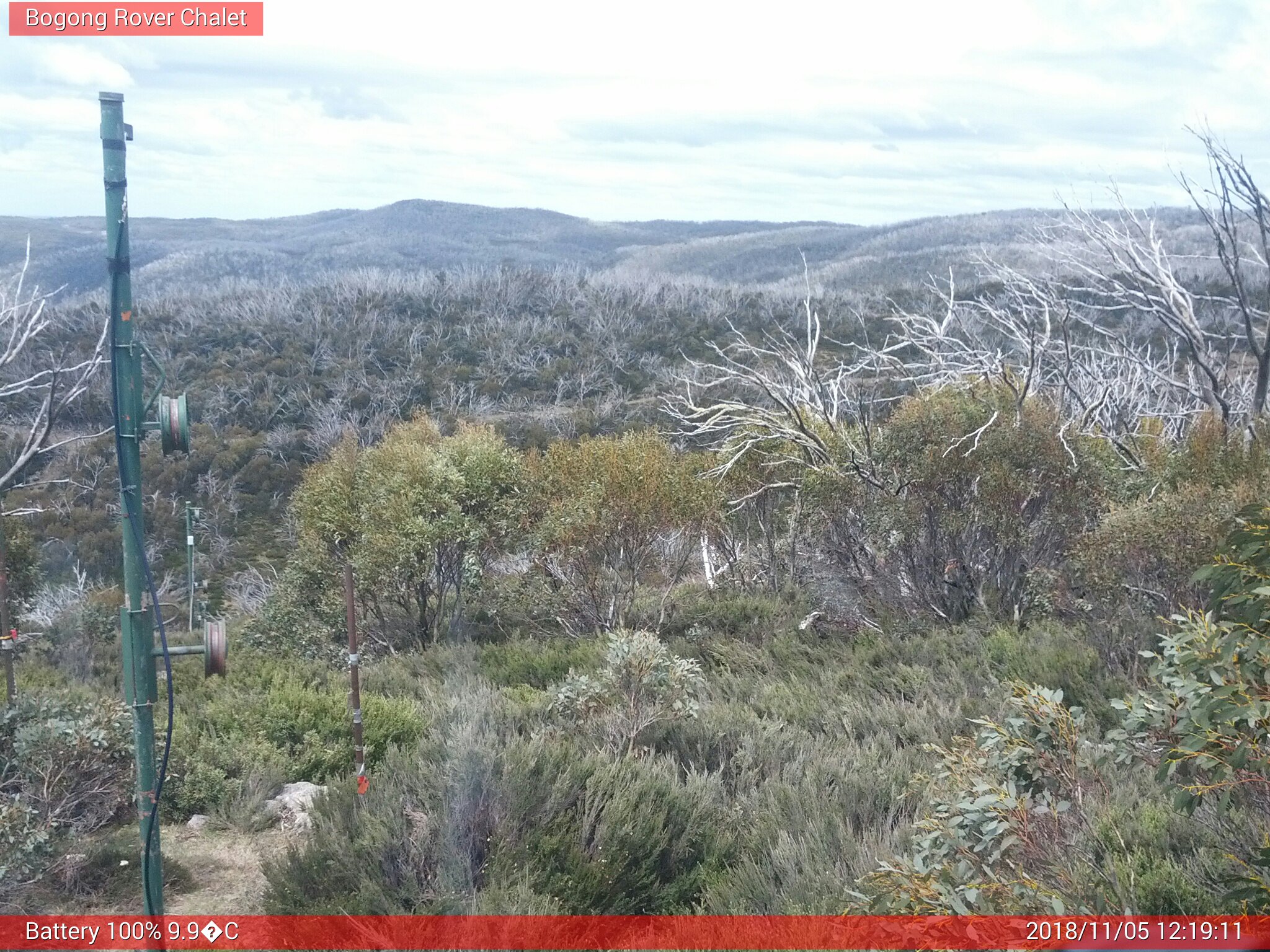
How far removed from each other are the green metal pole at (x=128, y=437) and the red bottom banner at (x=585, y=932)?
2.00 feet

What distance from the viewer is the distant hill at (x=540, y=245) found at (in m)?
31.5

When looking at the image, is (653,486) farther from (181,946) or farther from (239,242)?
(239,242)

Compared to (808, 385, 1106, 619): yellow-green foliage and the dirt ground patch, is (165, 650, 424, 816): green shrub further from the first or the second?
(808, 385, 1106, 619): yellow-green foliage

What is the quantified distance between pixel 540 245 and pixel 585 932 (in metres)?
86.2

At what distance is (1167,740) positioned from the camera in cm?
366

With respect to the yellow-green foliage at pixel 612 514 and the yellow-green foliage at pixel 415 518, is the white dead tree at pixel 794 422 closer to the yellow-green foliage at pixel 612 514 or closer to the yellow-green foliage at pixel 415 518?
the yellow-green foliage at pixel 612 514

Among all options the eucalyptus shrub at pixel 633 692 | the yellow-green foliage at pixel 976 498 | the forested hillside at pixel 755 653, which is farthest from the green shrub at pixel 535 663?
the yellow-green foliage at pixel 976 498

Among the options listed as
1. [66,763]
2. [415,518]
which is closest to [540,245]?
[415,518]

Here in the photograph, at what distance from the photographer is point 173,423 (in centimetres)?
346

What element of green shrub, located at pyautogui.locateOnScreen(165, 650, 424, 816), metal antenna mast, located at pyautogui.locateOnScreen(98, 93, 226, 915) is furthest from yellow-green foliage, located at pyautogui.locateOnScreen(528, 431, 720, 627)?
metal antenna mast, located at pyautogui.locateOnScreen(98, 93, 226, 915)

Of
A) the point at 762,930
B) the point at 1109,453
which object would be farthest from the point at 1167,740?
the point at 1109,453

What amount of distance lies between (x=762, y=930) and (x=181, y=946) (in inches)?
93.5

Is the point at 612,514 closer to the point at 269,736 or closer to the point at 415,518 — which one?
the point at 415,518

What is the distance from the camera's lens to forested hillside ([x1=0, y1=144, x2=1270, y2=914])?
12.5ft
